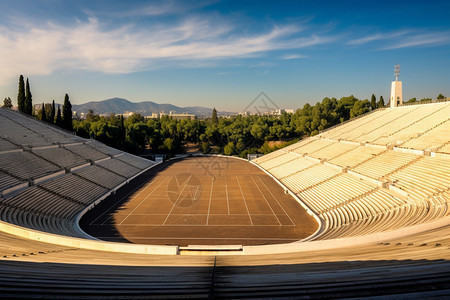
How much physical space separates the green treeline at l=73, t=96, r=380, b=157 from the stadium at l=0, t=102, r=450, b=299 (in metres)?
13.2

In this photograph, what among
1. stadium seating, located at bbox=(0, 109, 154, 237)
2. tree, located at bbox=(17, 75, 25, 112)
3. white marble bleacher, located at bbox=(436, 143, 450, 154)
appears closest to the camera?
stadium seating, located at bbox=(0, 109, 154, 237)

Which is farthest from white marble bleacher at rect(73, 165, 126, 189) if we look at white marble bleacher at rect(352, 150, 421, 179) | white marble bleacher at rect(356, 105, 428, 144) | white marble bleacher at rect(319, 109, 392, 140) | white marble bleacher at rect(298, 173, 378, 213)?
white marble bleacher at rect(319, 109, 392, 140)

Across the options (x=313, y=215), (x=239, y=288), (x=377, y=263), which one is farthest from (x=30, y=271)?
(x=313, y=215)

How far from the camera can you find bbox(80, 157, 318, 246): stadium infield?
14.9 m

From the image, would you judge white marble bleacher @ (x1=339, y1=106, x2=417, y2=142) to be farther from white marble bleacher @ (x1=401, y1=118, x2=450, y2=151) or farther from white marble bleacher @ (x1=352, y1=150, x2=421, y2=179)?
white marble bleacher @ (x1=352, y1=150, x2=421, y2=179)

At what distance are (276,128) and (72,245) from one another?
1973 inches

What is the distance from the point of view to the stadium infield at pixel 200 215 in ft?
48.8

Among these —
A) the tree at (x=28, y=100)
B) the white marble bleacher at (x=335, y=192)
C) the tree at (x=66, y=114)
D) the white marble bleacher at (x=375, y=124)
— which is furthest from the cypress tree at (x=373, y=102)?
the tree at (x=28, y=100)

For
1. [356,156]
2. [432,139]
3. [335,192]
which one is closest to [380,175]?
[335,192]

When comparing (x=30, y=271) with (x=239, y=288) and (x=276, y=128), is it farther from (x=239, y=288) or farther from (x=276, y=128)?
(x=276, y=128)

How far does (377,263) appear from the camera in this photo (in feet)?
19.5

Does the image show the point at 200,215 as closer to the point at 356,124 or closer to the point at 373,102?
the point at 356,124

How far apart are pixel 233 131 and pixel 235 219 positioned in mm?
41066

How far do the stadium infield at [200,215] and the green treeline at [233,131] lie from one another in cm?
2303
